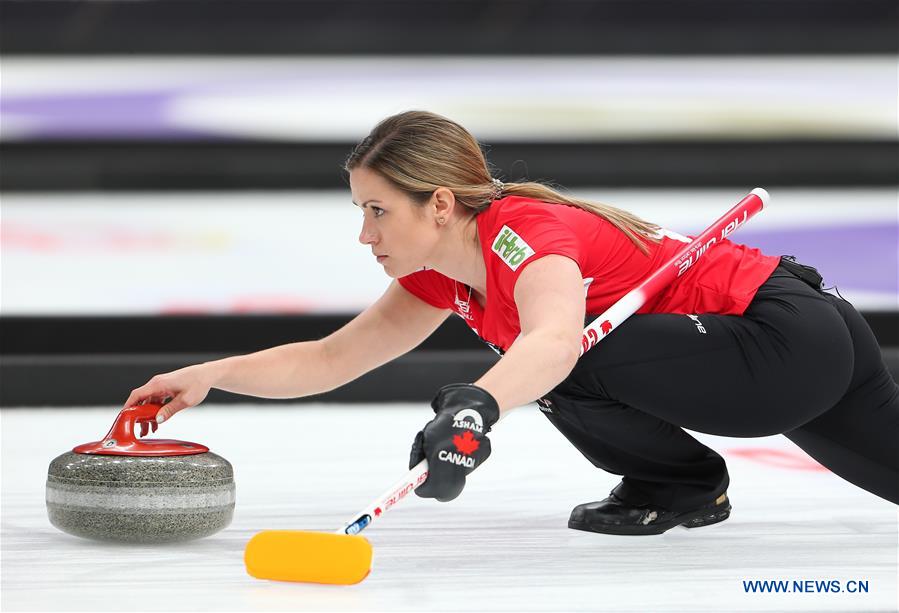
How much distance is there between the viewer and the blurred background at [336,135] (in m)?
4.15

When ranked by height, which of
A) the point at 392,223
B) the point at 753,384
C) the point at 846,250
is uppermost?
the point at 846,250

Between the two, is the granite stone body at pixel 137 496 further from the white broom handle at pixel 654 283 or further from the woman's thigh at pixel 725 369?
the woman's thigh at pixel 725 369

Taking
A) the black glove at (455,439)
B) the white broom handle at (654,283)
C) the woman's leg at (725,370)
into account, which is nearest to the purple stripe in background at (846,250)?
the white broom handle at (654,283)

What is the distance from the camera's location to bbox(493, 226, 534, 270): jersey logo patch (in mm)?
1538

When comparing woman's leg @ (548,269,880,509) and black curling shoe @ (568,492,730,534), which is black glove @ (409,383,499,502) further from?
black curling shoe @ (568,492,730,534)

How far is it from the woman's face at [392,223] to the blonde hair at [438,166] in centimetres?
1

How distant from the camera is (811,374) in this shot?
168 cm

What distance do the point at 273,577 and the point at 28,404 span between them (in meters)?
2.72

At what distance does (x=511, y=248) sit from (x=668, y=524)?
0.58m

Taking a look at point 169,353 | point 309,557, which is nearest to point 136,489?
point 309,557

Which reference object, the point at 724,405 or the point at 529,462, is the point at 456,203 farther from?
the point at 529,462

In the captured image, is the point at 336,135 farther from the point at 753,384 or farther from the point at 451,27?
the point at 753,384

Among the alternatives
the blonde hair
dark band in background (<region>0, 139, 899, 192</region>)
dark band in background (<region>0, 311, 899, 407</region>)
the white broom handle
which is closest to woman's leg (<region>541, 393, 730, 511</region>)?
the white broom handle

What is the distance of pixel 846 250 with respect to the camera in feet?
13.9
